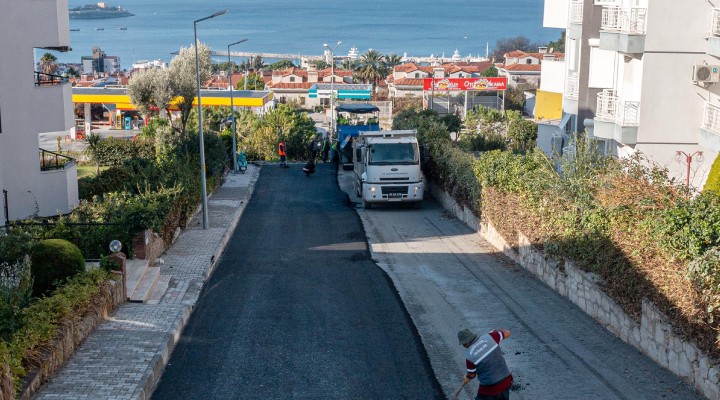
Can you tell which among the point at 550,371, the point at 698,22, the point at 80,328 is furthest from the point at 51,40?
the point at 698,22

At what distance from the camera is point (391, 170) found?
99.6 ft

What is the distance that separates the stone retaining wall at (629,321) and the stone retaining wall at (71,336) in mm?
8575

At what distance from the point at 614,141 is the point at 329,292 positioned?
53.7 ft

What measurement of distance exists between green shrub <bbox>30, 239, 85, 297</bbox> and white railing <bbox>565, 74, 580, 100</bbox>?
23499 millimetres

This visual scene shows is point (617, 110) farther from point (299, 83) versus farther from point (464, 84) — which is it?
point (299, 83)

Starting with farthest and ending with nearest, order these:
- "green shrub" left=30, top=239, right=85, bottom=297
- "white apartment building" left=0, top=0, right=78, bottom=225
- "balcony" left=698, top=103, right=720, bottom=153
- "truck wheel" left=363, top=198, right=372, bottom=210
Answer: "truck wheel" left=363, top=198, right=372, bottom=210
"balcony" left=698, top=103, right=720, bottom=153
"white apartment building" left=0, top=0, right=78, bottom=225
"green shrub" left=30, top=239, right=85, bottom=297

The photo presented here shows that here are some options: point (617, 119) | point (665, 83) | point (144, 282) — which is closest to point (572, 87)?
point (617, 119)

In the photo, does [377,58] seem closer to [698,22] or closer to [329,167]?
[329,167]

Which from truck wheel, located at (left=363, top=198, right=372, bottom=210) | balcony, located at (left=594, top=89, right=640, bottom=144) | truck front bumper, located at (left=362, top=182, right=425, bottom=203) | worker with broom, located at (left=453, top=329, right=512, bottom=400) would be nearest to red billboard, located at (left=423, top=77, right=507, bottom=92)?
truck wheel, located at (left=363, top=198, right=372, bottom=210)

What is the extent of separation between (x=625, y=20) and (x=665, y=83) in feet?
7.78

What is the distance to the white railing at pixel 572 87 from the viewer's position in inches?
1332

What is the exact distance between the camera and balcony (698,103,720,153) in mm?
24281

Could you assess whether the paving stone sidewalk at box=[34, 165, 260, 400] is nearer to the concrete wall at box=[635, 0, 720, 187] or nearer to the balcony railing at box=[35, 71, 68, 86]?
the balcony railing at box=[35, 71, 68, 86]

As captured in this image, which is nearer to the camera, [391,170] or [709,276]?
[709,276]
